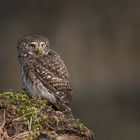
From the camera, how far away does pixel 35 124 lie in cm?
638

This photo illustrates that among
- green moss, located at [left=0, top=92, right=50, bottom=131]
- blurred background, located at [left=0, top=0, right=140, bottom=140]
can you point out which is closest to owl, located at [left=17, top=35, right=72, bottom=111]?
→ green moss, located at [left=0, top=92, right=50, bottom=131]

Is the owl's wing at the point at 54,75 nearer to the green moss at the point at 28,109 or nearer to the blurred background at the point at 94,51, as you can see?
the green moss at the point at 28,109

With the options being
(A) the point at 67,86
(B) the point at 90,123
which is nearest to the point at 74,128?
(A) the point at 67,86

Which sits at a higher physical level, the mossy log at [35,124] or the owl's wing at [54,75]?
the owl's wing at [54,75]

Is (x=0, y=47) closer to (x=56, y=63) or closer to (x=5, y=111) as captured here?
(x=56, y=63)

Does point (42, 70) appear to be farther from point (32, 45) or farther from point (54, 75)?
point (32, 45)

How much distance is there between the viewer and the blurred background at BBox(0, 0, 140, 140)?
16.5m

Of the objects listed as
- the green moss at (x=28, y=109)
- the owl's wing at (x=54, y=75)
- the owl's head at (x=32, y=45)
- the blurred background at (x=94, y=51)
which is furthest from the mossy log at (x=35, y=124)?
the blurred background at (x=94, y=51)

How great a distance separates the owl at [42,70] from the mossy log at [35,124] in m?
1.72

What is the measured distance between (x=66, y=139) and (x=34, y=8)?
1130 cm

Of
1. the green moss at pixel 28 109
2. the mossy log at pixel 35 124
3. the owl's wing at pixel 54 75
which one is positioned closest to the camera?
the mossy log at pixel 35 124

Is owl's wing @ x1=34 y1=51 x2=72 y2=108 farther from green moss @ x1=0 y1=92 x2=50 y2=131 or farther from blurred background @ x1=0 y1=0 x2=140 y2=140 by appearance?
blurred background @ x1=0 y1=0 x2=140 y2=140

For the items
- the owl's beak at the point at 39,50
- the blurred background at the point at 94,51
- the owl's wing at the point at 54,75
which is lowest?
the owl's wing at the point at 54,75

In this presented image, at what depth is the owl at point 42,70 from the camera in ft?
28.0
